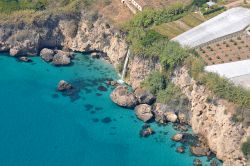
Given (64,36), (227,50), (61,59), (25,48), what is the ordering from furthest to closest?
(64,36)
(25,48)
(61,59)
(227,50)

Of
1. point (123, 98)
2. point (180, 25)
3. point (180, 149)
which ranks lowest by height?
point (180, 149)

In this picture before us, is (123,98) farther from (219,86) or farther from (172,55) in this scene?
(219,86)

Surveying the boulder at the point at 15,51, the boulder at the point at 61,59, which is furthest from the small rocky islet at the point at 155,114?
the boulder at the point at 15,51

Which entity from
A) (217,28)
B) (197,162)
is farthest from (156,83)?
(197,162)

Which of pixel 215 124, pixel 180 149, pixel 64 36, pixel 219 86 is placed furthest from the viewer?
pixel 64 36

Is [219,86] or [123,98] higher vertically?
[219,86]

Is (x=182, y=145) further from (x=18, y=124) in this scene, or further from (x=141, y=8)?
(x=141, y=8)

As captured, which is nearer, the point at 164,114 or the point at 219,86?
the point at 219,86
